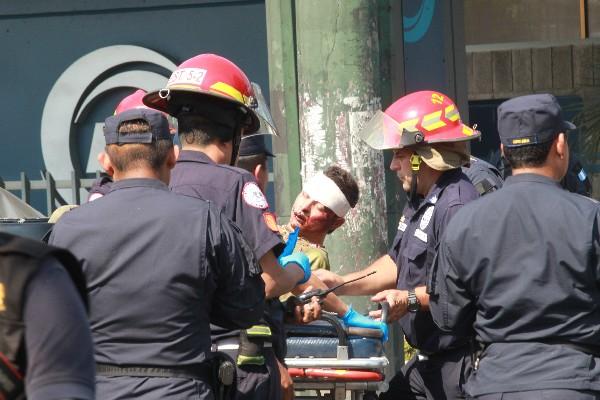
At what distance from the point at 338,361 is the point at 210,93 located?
1.08 meters

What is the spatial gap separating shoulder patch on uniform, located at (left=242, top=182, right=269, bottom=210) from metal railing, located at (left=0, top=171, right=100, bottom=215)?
568cm

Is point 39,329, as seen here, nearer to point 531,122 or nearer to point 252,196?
point 252,196

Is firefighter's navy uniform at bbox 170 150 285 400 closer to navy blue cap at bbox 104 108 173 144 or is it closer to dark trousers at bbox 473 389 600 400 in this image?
navy blue cap at bbox 104 108 173 144

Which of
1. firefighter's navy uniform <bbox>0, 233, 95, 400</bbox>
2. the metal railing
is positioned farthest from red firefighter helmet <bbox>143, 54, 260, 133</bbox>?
the metal railing

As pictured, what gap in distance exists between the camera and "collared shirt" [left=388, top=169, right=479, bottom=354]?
4617 mm

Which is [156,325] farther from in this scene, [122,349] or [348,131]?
[348,131]

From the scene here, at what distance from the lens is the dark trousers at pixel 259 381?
3.83 metres

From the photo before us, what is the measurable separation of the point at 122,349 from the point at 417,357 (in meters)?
1.64

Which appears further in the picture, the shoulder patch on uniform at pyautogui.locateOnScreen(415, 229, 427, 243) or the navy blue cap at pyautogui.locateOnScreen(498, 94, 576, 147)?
the shoulder patch on uniform at pyautogui.locateOnScreen(415, 229, 427, 243)

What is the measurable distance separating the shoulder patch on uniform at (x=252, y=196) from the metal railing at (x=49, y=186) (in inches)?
224

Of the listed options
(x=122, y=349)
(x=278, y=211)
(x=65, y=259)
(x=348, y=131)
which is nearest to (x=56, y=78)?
(x=278, y=211)

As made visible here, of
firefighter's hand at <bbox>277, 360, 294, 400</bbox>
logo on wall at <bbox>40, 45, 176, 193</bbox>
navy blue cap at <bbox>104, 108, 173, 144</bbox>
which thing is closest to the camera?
navy blue cap at <bbox>104, 108, 173, 144</bbox>

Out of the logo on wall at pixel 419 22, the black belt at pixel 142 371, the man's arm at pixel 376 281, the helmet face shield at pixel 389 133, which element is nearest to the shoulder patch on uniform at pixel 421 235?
the helmet face shield at pixel 389 133

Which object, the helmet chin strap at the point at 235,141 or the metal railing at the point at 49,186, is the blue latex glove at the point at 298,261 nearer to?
the helmet chin strap at the point at 235,141
